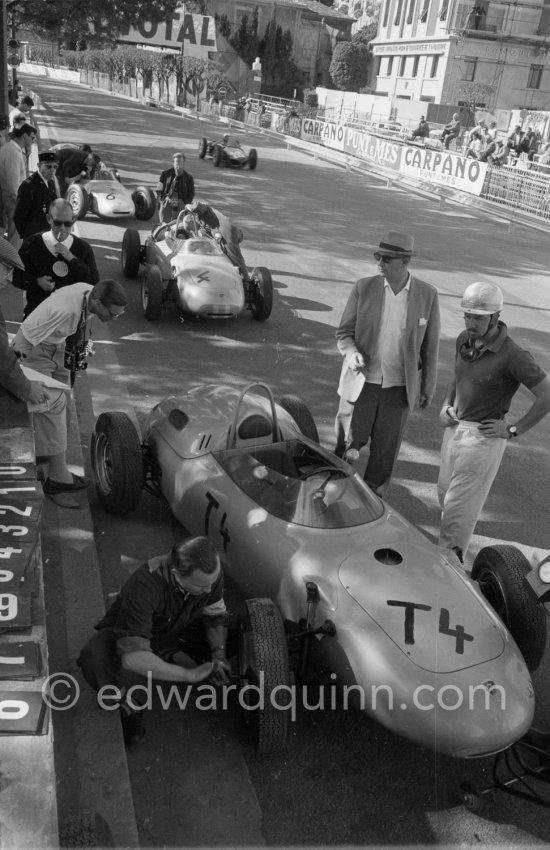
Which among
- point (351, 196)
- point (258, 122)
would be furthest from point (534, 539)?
point (258, 122)

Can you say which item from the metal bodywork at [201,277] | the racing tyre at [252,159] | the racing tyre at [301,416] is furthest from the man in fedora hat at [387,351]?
the racing tyre at [252,159]

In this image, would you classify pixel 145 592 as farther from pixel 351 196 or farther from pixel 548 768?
pixel 351 196

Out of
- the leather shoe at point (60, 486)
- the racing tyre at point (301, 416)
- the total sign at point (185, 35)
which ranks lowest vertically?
the leather shoe at point (60, 486)

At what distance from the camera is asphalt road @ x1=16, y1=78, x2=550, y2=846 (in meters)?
3.65

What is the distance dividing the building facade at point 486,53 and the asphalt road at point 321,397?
4480 cm

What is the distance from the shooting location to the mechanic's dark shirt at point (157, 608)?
3.79 meters

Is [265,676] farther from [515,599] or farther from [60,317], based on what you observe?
[60,317]

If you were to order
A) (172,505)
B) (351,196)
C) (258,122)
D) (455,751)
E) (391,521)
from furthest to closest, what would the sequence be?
1. (258,122)
2. (351,196)
3. (172,505)
4. (391,521)
5. (455,751)

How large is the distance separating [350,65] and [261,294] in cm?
7654

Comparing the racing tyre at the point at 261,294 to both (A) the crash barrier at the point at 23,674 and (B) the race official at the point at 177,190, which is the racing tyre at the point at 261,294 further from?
(A) the crash barrier at the point at 23,674

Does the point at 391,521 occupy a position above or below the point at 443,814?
above

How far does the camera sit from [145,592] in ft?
12.5

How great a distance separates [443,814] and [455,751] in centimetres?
34

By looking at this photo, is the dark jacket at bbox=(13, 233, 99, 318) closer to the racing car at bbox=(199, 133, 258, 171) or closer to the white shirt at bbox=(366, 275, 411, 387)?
the white shirt at bbox=(366, 275, 411, 387)
